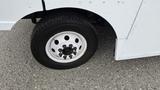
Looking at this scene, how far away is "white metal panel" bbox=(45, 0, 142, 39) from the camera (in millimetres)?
2576

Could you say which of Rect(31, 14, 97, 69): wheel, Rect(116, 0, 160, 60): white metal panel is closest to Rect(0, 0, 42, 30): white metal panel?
Rect(31, 14, 97, 69): wheel

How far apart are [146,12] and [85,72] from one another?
1120mm

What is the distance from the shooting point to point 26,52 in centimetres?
354

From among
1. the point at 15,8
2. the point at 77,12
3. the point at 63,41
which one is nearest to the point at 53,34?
the point at 63,41

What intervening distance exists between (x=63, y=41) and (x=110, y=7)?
0.77 meters

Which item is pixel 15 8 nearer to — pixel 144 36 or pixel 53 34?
pixel 53 34

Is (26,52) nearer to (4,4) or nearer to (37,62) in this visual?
(37,62)

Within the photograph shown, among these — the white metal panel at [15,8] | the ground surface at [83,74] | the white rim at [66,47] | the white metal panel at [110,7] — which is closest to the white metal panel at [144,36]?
the white metal panel at [110,7]

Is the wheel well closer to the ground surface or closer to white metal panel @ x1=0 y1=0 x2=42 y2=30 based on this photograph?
white metal panel @ x1=0 y1=0 x2=42 y2=30

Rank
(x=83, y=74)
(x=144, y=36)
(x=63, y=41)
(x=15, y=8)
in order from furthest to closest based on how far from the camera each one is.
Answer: (x=83, y=74), (x=63, y=41), (x=144, y=36), (x=15, y=8)

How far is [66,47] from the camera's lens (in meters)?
3.07

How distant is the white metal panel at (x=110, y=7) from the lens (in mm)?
2576

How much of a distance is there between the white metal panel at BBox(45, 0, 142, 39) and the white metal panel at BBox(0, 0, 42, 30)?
147 millimetres

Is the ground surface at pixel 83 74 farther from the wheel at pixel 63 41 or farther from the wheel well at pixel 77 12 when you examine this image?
the wheel well at pixel 77 12
